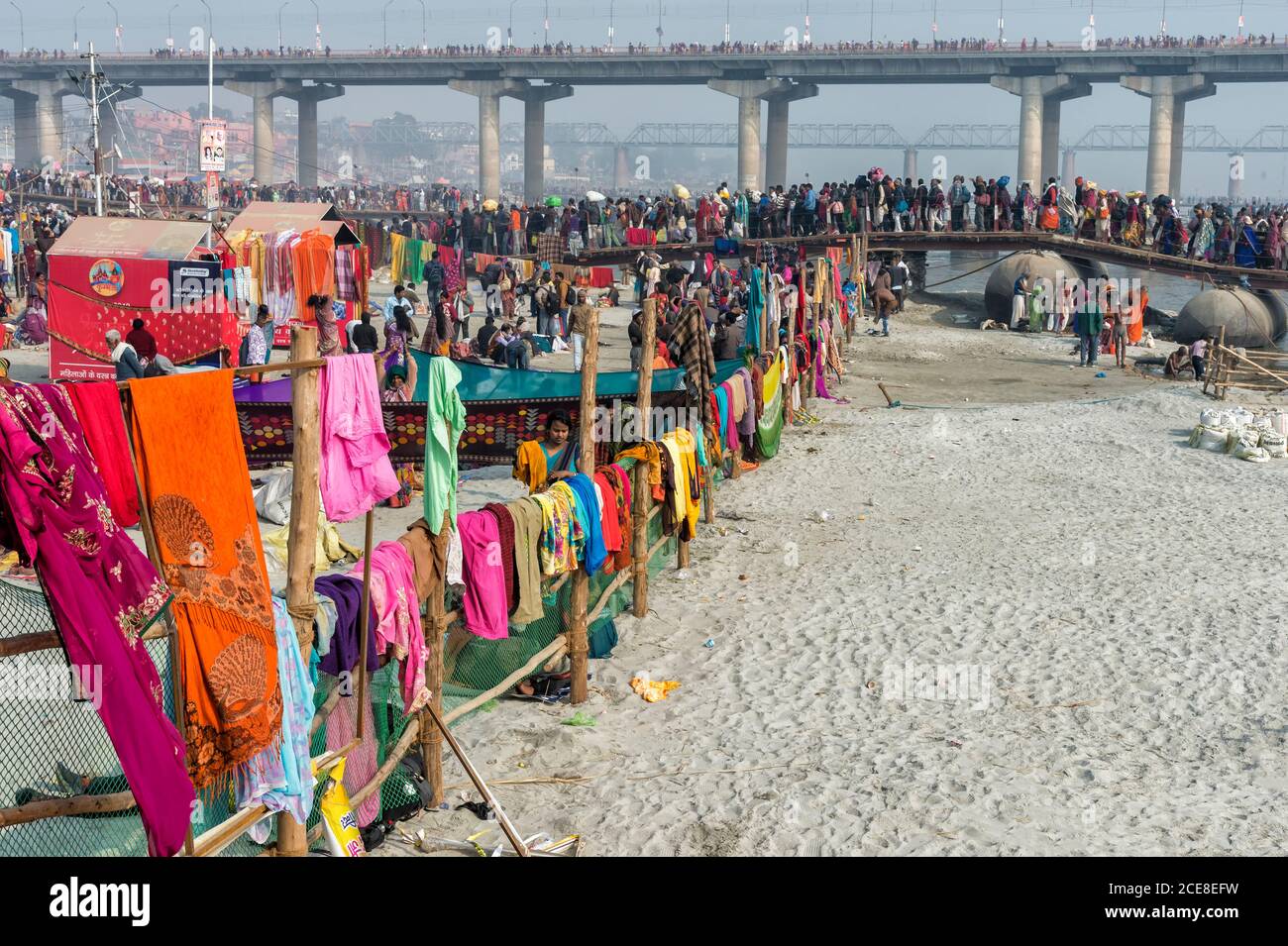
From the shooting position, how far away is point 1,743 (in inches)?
283

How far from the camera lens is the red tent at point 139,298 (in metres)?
19.6

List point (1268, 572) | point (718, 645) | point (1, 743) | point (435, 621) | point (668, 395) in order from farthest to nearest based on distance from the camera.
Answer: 1. point (668, 395)
2. point (1268, 572)
3. point (718, 645)
4. point (435, 621)
5. point (1, 743)

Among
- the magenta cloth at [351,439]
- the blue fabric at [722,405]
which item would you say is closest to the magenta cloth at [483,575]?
the magenta cloth at [351,439]

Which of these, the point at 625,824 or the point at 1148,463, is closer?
the point at 625,824

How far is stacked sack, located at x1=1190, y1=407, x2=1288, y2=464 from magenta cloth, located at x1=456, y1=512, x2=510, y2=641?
12.9m

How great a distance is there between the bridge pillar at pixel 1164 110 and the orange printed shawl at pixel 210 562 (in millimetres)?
77339

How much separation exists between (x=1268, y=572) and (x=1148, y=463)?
529cm

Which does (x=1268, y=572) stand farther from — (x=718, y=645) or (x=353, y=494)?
(x=353, y=494)

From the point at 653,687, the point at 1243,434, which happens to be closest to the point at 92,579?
the point at 653,687

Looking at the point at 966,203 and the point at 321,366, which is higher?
the point at 966,203

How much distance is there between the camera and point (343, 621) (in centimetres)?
684

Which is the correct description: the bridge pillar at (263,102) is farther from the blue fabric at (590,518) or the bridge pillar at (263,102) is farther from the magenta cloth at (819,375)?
the blue fabric at (590,518)

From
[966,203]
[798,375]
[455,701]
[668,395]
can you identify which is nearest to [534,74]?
[966,203]

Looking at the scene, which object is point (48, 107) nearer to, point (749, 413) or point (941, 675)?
point (749, 413)
